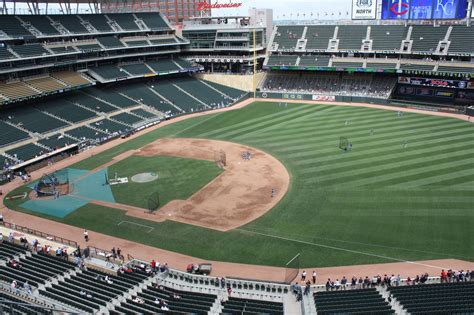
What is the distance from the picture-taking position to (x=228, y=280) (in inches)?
1019

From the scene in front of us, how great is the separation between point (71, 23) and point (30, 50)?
46.4ft

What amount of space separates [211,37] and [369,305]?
7870cm

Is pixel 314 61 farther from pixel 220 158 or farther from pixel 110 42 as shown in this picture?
pixel 220 158

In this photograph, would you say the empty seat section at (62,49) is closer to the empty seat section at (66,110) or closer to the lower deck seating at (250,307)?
the empty seat section at (66,110)

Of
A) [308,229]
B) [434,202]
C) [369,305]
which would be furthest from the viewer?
[434,202]

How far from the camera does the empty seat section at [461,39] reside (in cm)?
7412

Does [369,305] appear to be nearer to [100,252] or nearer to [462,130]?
[100,252]

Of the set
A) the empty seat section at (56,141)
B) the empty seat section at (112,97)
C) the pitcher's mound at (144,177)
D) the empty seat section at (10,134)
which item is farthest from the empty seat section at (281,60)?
the empty seat section at (10,134)

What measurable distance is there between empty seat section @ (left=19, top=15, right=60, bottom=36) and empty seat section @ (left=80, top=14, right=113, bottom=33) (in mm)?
8373

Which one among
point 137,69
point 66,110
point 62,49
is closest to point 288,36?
point 137,69

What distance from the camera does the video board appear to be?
2992 inches

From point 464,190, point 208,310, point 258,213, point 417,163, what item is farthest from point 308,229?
point 417,163

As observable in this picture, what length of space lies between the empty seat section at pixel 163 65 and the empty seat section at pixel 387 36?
1624 inches

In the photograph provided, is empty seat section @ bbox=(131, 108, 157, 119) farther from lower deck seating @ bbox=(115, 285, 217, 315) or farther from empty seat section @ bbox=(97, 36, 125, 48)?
lower deck seating @ bbox=(115, 285, 217, 315)
